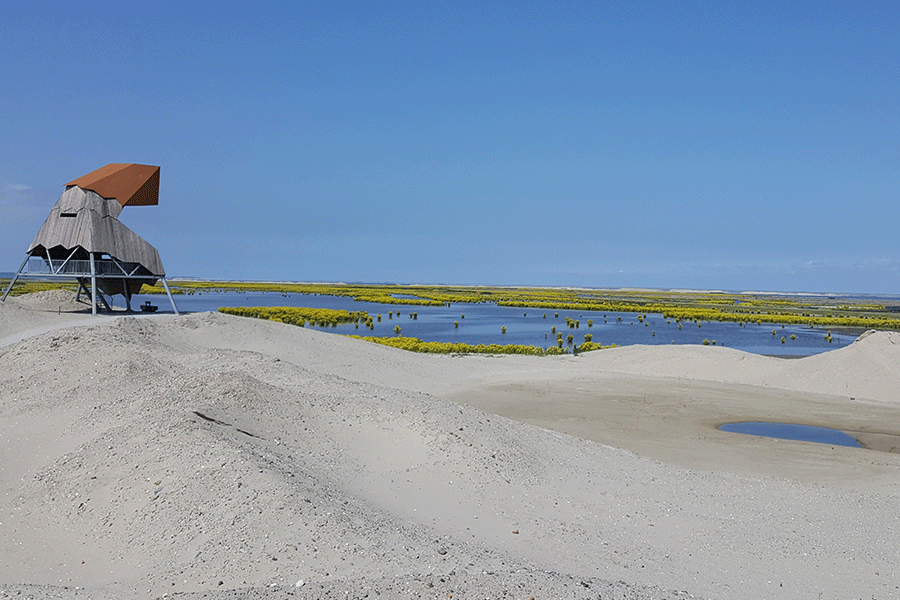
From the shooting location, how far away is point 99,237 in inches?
999

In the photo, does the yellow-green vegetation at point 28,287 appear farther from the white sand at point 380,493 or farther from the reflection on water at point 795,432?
the reflection on water at point 795,432

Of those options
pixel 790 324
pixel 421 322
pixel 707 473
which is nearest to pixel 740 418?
pixel 707 473

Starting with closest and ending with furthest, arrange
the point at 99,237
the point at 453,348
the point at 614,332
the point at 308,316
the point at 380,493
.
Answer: the point at 380,493
the point at 99,237
the point at 453,348
the point at 614,332
the point at 308,316

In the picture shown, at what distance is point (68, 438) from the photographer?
35.5 feet

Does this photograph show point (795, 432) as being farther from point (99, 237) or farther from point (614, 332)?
point (614, 332)

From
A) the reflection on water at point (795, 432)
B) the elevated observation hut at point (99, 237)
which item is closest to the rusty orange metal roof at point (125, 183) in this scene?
the elevated observation hut at point (99, 237)

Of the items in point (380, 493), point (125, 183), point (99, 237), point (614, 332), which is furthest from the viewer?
point (614, 332)

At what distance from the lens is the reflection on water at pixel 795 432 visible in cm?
1623

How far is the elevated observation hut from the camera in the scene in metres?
25.3

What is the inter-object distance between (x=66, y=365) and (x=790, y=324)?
2522 inches

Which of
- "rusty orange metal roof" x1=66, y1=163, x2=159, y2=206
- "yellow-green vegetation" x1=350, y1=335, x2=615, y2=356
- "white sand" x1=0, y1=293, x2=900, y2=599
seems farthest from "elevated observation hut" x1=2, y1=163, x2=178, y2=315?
"yellow-green vegetation" x1=350, y1=335, x2=615, y2=356

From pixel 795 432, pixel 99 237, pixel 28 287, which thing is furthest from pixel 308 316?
pixel 28 287

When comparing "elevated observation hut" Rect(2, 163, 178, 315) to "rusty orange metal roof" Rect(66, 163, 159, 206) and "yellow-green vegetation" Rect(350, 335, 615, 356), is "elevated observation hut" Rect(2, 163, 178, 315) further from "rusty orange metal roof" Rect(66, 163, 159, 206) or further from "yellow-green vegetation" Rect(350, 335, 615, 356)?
"yellow-green vegetation" Rect(350, 335, 615, 356)

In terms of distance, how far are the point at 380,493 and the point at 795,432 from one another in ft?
43.0
